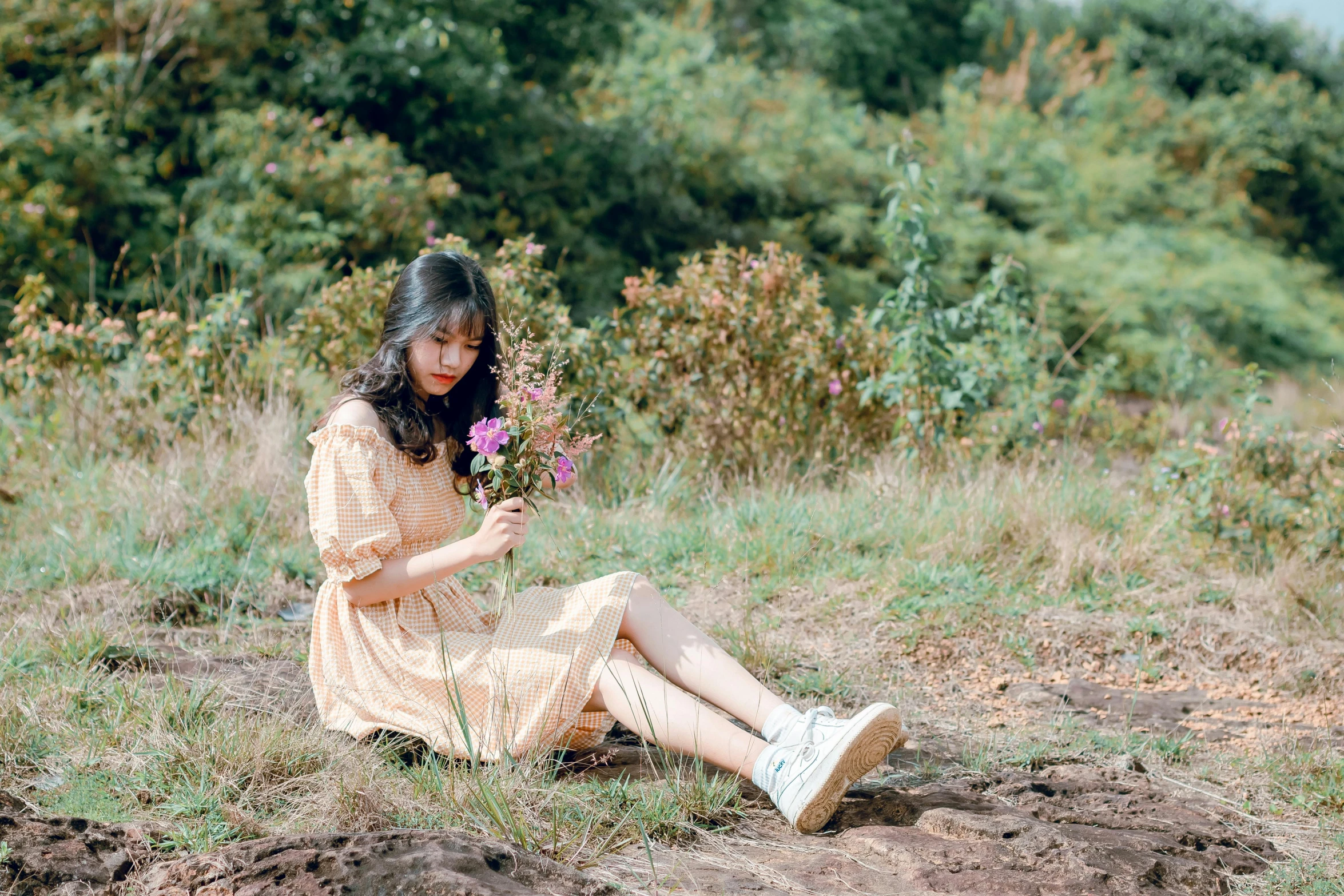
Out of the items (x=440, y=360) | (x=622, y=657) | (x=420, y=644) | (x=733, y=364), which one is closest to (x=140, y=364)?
(x=733, y=364)

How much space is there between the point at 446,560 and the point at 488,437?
335 mm

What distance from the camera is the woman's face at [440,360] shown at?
2.83 metres

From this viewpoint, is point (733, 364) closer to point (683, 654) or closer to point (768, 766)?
point (683, 654)

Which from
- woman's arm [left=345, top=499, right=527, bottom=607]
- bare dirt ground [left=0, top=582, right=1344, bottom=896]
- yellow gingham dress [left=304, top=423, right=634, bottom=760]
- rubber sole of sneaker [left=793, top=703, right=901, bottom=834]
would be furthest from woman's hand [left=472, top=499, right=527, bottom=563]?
rubber sole of sneaker [left=793, top=703, right=901, bottom=834]

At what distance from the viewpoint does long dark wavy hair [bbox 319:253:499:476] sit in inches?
110

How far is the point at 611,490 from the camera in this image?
496 centimetres

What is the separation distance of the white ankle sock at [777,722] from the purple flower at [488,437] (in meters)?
0.89

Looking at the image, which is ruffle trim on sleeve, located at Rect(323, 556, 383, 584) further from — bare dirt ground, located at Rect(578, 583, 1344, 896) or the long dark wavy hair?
bare dirt ground, located at Rect(578, 583, 1344, 896)

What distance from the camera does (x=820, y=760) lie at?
97.7 inches

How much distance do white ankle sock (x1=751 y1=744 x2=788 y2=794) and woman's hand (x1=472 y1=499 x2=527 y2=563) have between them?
73 cm

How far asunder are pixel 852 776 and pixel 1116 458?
4632 millimetres

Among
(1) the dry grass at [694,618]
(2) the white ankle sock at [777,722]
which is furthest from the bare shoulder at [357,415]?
(2) the white ankle sock at [777,722]

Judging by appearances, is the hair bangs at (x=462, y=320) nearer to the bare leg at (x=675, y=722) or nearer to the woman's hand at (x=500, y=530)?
the woman's hand at (x=500, y=530)

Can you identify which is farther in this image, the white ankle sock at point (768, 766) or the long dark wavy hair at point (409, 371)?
the long dark wavy hair at point (409, 371)
